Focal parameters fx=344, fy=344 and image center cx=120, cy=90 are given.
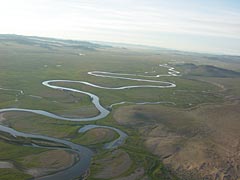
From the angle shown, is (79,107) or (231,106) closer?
(79,107)

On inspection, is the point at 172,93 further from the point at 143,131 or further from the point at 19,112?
the point at 19,112

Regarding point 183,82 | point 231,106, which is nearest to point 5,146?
point 231,106

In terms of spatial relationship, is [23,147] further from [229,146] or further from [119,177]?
[229,146]

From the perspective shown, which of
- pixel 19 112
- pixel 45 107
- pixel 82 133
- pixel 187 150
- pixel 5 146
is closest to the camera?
pixel 5 146

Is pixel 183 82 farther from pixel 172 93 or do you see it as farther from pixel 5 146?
pixel 5 146

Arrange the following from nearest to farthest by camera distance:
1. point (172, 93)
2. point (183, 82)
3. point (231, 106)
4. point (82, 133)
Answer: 1. point (82, 133)
2. point (231, 106)
3. point (172, 93)
4. point (183, 82)

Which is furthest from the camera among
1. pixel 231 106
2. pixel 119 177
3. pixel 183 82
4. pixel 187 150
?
pixel 183 82

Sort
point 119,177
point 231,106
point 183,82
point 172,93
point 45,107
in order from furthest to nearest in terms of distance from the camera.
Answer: point 183,82
point 172,93
point 231,106
point 45,107
point 119,177

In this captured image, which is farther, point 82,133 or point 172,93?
point 172,93

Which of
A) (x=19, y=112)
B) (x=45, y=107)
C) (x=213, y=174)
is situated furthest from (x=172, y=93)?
(x=213, y=174)
